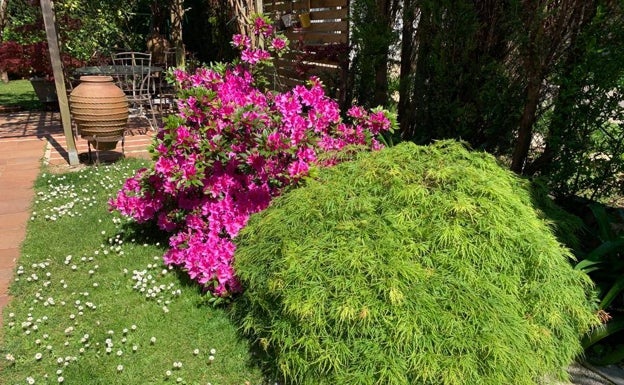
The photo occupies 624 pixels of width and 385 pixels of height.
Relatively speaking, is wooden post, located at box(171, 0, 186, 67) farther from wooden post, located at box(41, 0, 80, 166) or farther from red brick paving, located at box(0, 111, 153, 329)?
wooden post, located at box(41, 0, 80, 166)

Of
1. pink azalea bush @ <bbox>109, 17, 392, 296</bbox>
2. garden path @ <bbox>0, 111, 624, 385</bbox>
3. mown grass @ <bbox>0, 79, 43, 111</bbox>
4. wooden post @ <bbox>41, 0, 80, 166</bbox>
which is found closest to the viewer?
pink azalea bush @ <bbox>109, 17, 392, 296</bbox>

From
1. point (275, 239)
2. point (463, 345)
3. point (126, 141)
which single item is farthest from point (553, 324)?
point (126, 141)

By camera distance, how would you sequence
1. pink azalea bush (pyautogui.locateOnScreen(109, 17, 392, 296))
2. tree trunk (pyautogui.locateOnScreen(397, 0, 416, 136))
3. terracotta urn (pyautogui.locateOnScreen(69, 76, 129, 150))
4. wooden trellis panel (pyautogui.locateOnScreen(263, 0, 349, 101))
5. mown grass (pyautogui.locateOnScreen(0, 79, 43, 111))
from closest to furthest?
pink azalea bush (pyautogui.locateOnScreen(109, 17, 392, 296))
tree trunk (pyautogui.locateOnScreen(397, 0, 416, 136))
terracotta urn (pyautogui.locateOnScreen(69, 76, 129, 150))
wooden trellis panel (pyautogui.locateOnScreen(263, 0, 349, 101))
mown grass (pyautogui.locateOnScreen(0, 79, 43, 111))

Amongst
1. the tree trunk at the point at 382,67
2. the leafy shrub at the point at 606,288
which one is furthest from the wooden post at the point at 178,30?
the leafy shrub at the point at 606,288

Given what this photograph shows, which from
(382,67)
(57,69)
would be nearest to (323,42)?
(382,67)

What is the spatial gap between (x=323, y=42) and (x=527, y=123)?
3.35 meters

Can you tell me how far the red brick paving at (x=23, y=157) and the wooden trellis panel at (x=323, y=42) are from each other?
244cm

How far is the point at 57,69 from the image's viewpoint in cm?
471

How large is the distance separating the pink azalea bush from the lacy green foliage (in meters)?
0.28

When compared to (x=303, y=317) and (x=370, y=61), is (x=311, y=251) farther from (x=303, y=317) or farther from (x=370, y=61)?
(x=370, y=61)

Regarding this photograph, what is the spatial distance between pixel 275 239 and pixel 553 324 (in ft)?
4.42

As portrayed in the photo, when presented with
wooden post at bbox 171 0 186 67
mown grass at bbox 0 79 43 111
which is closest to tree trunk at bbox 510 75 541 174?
wooden post at bbox 171 0 186 67

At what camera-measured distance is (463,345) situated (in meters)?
1.69

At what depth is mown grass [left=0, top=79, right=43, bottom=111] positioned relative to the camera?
866cm
